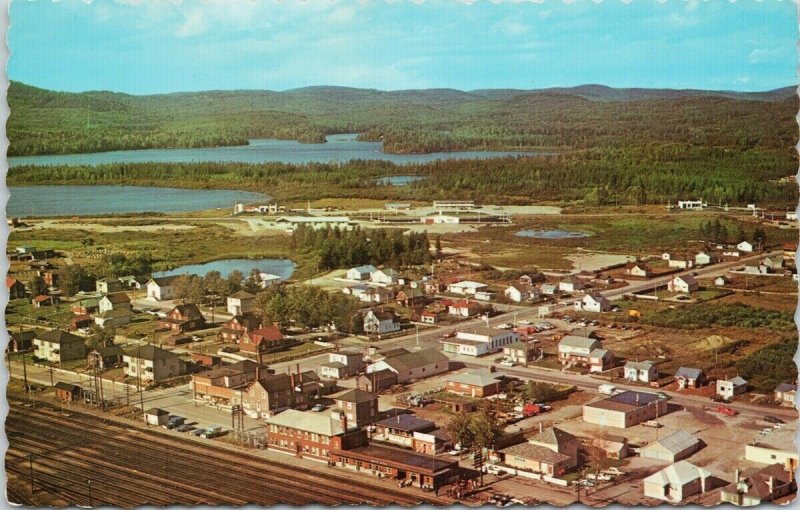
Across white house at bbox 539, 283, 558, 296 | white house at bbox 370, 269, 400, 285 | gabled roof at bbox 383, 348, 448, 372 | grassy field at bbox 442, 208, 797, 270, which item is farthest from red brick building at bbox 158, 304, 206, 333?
white house at bbox 539, 283, 558, 296

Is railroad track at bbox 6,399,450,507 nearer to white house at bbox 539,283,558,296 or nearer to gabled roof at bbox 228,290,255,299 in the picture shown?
gabled roof at bbox 228,290,255,299

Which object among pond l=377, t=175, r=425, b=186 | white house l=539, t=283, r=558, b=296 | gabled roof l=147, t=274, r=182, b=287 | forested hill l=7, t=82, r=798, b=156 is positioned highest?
forested hill l=7, t=82, r=798, b=156

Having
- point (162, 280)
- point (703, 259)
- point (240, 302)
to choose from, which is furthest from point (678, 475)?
point (162, 280)

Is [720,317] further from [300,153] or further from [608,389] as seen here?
[300,153]

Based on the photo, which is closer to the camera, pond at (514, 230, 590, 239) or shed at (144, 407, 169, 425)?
shed at (144, 407, 169, 425)

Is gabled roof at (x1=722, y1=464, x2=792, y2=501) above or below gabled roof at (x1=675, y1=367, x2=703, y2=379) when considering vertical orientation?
below

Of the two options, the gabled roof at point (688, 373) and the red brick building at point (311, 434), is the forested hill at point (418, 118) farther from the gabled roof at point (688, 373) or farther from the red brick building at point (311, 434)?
the red brick building at point (311, 434)

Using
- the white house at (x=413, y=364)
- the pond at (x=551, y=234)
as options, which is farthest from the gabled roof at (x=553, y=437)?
the pond at (x=551, y=234)
